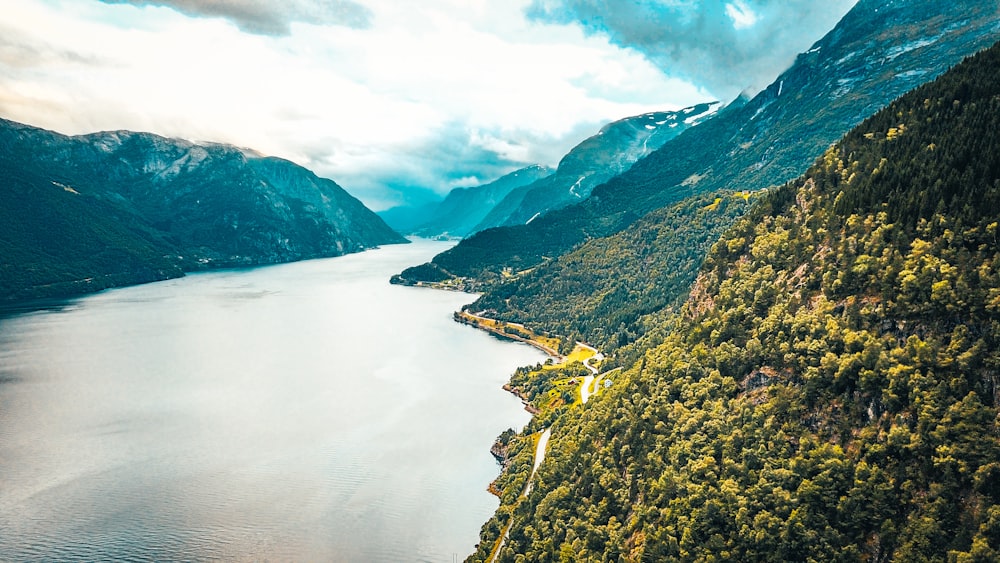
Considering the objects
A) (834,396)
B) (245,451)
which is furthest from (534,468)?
(245,451)

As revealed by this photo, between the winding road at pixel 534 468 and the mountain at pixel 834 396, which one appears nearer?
the mountain at pixel 834 396

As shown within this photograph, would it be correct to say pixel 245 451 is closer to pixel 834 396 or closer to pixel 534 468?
pixel 534 468

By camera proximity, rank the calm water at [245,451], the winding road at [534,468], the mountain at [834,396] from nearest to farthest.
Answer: the mountain at [834,396] → the winding road at [534,468] → the calm water at [245,451]

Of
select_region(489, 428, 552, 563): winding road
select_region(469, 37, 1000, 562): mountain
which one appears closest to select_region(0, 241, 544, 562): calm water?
select_region(489, 428, 552, 563): winding road

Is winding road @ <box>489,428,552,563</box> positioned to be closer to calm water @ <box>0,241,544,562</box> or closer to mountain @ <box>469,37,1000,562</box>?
mountain @ <box>469,37,1000,562</box>

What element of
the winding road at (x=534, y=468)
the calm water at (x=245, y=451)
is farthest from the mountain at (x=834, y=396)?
the calm water at (x=245, y=451)

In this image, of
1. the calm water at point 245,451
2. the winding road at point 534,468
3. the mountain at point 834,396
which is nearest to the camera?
the mountain at point 834,396

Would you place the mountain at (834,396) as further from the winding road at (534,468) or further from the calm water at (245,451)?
the calm water at (245,451)
